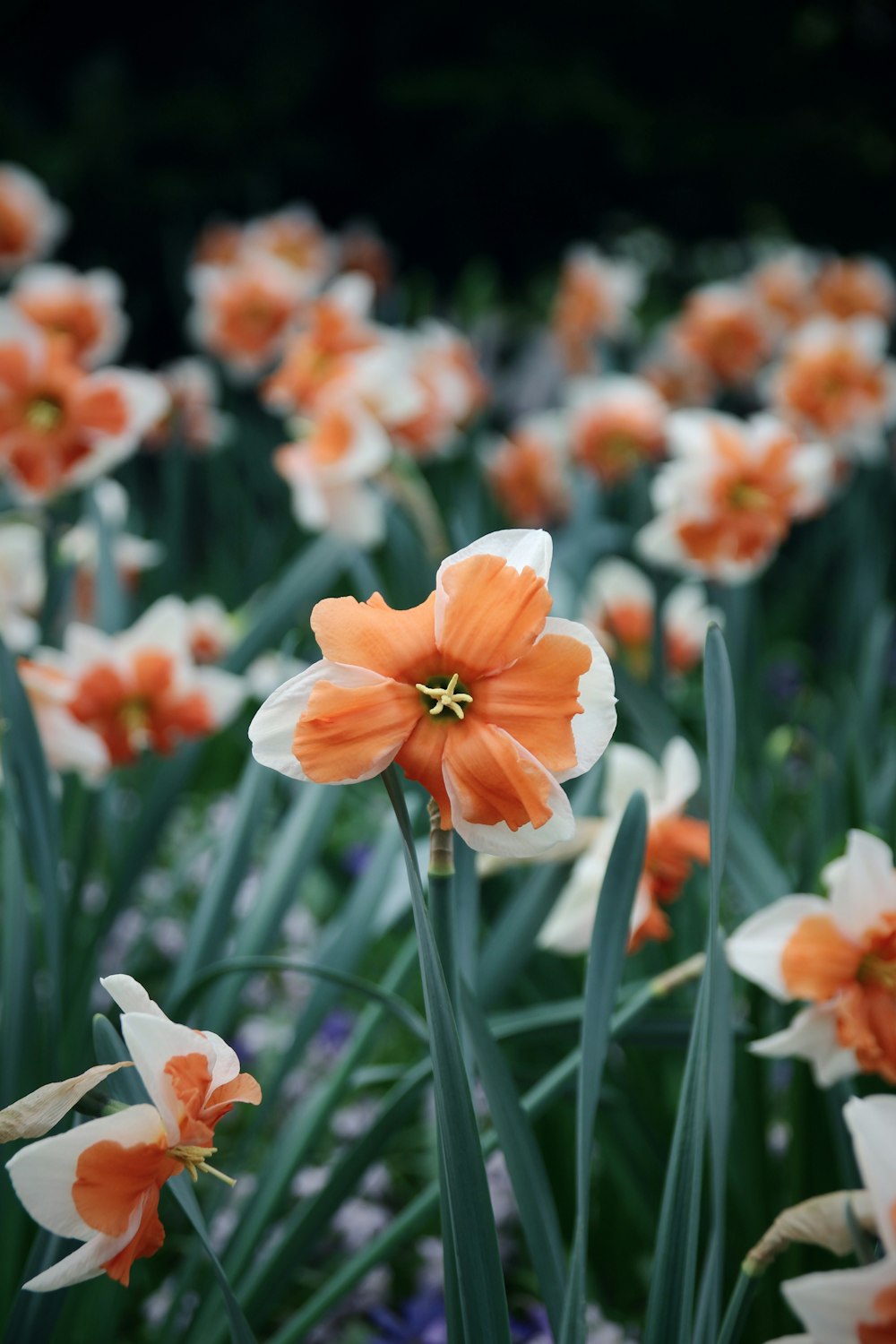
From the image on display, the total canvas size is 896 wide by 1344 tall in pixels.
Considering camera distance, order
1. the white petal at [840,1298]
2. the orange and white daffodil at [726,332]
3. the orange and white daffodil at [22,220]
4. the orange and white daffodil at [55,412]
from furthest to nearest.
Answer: the orange and white daffodil at [726,332] < the orange and white daffodil at [22,220] < the orange and white daffodil at [55,412] < the white petal at [840,1298]

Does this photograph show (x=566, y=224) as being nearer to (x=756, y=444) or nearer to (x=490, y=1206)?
(x=756, y=444)

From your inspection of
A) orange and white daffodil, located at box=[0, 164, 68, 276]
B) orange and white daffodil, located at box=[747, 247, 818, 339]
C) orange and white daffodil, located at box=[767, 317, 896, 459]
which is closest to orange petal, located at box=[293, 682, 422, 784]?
orange and white daffodil, located at box=[767, 317, 896, 459]

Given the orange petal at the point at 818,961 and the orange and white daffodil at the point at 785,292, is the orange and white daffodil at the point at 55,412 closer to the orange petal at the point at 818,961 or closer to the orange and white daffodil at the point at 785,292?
the orange petal at the point at 818,961

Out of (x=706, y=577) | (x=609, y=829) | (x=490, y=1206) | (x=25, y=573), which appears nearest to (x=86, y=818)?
(x=25, y=573)

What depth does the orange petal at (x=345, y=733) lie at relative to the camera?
0.53m

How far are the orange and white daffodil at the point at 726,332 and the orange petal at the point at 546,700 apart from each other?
8.07 feet

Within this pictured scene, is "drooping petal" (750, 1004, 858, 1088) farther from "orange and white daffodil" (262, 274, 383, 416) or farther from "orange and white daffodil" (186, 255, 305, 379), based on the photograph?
"orange and white daffodil" (186, 255, 305, 379)

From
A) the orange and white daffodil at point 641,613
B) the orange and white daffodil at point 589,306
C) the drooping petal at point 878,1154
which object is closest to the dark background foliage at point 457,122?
the orange and white daffodil at point 589,306

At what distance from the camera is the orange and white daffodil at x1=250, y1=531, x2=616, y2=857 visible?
0.54 meters

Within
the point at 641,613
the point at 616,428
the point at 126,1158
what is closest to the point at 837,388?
the point at 616,428

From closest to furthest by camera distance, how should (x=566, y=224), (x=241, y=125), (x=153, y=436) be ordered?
(x=153, y=436)
(x=241, y=125)
(x=566, y=224)

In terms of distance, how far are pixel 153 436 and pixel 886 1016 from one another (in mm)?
2246

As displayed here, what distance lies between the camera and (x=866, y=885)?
0.72m

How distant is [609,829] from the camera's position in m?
0.94
